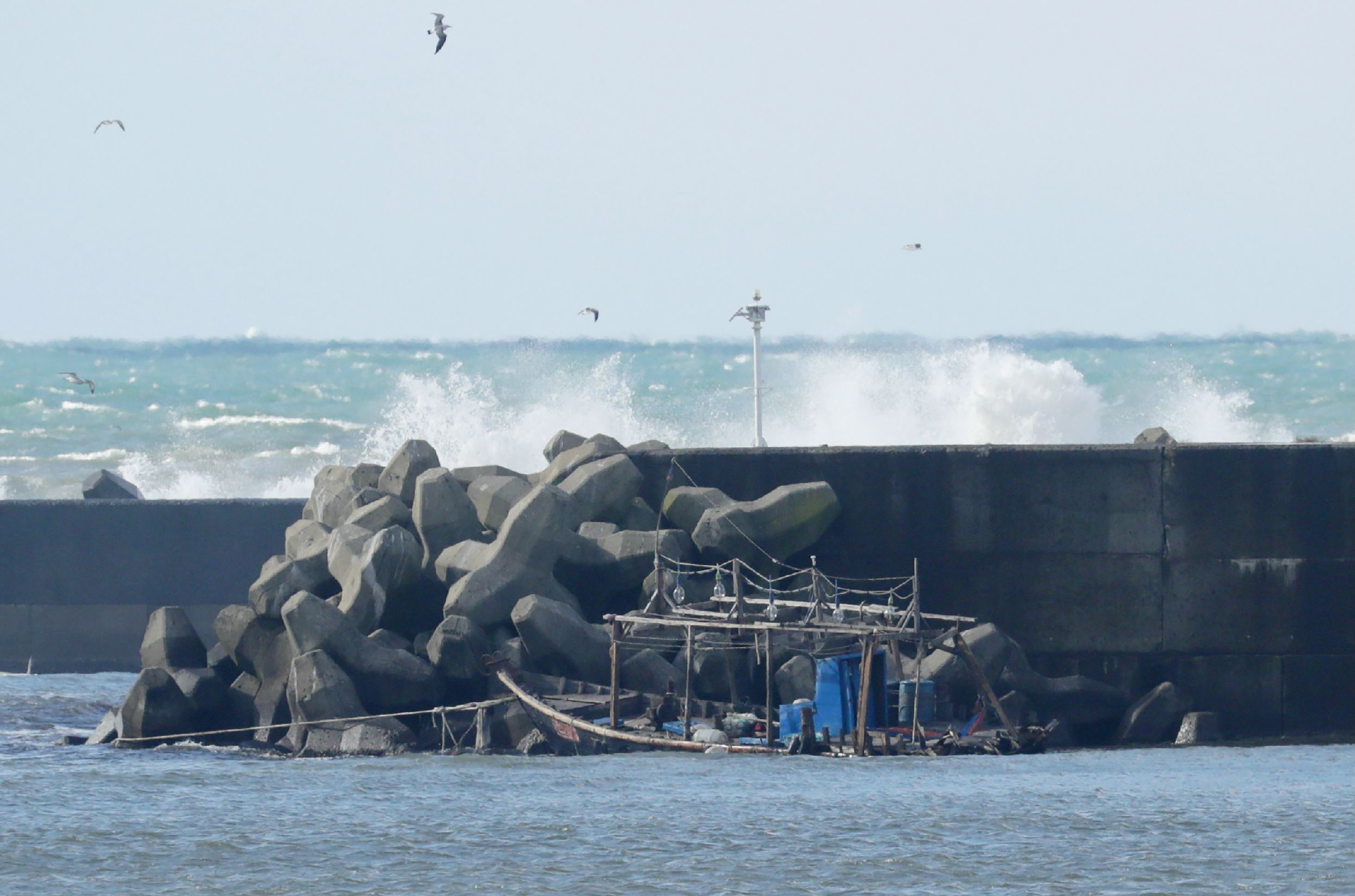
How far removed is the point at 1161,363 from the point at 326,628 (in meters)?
50.3

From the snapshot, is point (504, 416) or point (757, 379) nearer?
point (757, 379)

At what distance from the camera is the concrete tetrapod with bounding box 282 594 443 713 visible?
1672 cm

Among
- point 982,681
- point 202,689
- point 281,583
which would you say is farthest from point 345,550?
point 982,681

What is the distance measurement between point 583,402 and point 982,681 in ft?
97.6

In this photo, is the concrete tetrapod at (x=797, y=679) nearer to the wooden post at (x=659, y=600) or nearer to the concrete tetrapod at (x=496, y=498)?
the wooden post at (x=659, y=600)

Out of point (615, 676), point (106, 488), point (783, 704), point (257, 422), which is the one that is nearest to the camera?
point (615, 676)

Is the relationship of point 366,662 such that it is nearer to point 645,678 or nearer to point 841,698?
point 645,678

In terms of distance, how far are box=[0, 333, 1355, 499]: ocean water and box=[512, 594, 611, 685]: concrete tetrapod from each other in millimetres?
12406

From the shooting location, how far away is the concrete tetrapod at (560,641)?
16922mm

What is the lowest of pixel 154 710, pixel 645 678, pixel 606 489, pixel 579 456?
pixel 154 710

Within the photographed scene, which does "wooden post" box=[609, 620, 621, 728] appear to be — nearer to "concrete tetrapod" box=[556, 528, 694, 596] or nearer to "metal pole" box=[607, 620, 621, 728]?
"metal pole" box=[607, 620, 621, 728]

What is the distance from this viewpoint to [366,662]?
16750 mm

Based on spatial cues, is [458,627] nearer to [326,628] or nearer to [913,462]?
[326,628]

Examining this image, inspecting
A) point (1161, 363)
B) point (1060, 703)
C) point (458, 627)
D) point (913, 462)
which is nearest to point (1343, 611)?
point (1060, 703)
